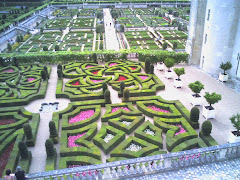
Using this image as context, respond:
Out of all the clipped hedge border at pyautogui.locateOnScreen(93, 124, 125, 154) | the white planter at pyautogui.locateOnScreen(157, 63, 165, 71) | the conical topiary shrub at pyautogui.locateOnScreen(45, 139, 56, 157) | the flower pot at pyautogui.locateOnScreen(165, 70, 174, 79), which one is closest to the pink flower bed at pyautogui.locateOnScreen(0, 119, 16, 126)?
the conical topiary shrub at pyautogui.locateOnScreen(45, 139, 56, 157)

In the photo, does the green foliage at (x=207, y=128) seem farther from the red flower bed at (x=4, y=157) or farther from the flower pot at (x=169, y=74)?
the red flower bed at (x=4, y=157)

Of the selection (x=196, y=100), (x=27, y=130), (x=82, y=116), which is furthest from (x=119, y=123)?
(x=196, y=100)

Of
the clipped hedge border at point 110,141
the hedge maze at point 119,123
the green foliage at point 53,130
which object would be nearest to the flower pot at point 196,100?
the hedge maze at point 119,123

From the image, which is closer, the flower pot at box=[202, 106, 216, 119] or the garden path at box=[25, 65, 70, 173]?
the garden path at box=[25, 65, 70, 173]

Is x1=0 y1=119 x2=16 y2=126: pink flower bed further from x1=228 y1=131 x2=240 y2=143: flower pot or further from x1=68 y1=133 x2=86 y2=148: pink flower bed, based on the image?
x1=228 y1=131 x2=240 y2=143: flower pot

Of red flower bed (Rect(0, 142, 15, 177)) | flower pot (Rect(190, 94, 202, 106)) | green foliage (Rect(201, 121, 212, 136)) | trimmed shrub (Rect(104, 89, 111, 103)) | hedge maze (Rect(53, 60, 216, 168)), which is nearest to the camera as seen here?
red flower bed (Rect(0, 142, 15, 177))

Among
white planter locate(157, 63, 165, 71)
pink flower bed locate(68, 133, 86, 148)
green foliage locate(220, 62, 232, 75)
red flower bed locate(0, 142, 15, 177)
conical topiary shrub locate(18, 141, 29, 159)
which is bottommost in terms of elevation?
red flower bed locate(0, 142, 15, 177)

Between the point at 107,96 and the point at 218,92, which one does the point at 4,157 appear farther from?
the point at 218,92
